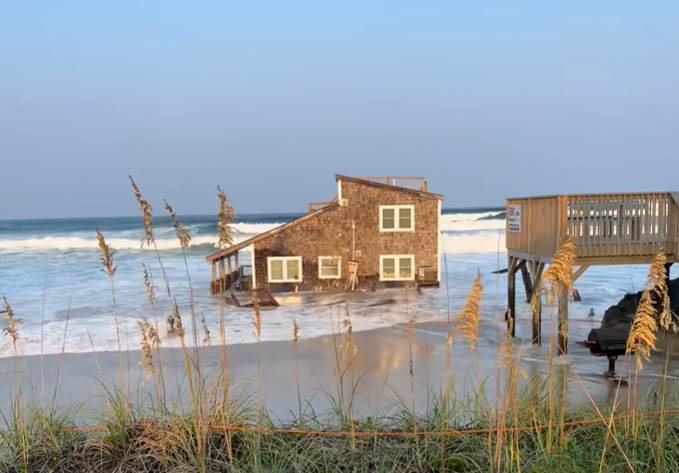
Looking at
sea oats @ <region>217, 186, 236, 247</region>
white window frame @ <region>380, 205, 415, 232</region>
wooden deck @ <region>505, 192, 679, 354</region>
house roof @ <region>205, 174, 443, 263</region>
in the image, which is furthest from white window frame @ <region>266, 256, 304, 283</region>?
sea oats @ <region>217, 186, 236, 247</region>

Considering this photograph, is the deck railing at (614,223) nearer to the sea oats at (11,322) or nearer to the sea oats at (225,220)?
the sea oats at (225,220)

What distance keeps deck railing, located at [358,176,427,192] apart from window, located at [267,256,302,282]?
15.0 ft

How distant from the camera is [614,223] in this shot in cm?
891

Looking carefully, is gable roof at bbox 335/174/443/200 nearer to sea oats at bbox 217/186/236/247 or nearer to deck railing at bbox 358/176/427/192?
deck railing at bbox 358/176/427/192

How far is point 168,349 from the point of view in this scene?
10195mm

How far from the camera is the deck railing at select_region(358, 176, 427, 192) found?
2111 cm

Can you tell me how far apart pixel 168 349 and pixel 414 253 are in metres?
12.1

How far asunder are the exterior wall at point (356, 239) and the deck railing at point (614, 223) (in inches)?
438

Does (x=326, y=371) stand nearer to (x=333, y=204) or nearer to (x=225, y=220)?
(x=225, y=220)

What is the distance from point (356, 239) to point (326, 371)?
38.9 ft

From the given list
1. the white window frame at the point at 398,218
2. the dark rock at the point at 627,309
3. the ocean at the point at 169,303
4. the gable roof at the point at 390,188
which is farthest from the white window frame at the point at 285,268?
the dark rock at the point at 627,309

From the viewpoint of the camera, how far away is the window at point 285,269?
19.9 metres

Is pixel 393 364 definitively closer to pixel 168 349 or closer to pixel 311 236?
pixel 168 349

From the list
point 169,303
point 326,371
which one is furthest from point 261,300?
point 326,371
